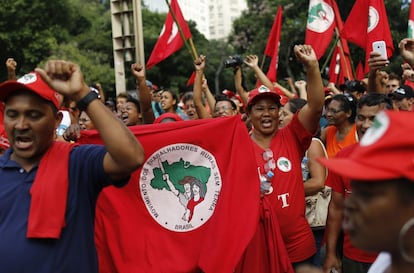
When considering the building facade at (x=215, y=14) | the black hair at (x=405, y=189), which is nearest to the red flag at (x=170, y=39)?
the black hair at (x=405, y=189)

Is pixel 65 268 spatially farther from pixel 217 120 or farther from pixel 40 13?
pixel 40 13

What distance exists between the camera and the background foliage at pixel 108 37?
2494cm

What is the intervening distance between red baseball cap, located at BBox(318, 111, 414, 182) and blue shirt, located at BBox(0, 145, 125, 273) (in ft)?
4.28

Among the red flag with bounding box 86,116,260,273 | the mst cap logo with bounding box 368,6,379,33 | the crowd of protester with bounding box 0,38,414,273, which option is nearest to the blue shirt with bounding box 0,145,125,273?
the crowd of protester with bounding box 0,38,414,273

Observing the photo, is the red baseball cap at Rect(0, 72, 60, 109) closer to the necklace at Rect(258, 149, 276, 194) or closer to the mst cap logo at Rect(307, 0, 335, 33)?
the necklace at Rect(258, 149, 276, 194)

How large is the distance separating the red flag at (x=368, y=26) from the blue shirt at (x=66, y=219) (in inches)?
176

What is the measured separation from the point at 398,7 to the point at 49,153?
26332 mm

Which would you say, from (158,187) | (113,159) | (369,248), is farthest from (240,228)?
(369,248)

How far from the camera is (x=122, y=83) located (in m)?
11.2

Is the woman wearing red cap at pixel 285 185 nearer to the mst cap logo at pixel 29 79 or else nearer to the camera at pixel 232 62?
the mst cap logo at pixel 29 79

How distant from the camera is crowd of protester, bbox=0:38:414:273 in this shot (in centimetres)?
166

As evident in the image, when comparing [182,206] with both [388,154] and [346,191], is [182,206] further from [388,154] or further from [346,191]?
[388,154]

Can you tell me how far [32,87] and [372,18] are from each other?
5306mm

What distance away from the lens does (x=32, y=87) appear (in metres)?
2.56
